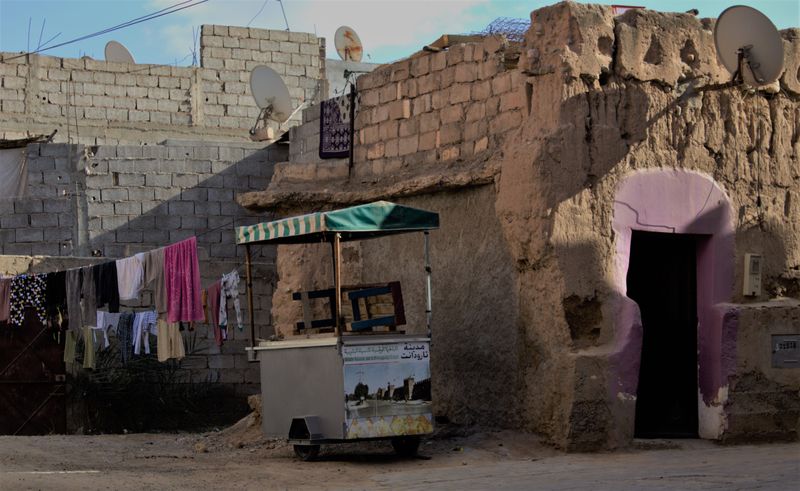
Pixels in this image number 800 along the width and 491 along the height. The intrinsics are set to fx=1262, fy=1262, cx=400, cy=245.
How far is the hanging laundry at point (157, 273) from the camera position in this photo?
13523 millimetres

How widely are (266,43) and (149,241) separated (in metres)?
6.40

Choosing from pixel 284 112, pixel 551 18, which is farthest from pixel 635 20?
pixel 284 112

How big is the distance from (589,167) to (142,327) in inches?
277

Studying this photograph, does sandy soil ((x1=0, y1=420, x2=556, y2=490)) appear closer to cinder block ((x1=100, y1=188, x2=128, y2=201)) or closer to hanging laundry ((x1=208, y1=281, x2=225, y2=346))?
hanging laundry ((x1=208, y1=281, x2=225, y2=346))

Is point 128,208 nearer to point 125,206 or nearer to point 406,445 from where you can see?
point 125,206

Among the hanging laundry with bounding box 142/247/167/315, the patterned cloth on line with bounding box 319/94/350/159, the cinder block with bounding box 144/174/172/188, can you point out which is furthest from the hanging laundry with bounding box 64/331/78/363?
the patterned cloth on line with bounding box 319/94/350/159

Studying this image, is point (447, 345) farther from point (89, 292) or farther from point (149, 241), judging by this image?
point (149, 241)

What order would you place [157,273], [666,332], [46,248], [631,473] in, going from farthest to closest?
[46,248], [157,273], [666,332], [631,473]

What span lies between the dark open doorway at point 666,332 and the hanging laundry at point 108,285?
18.8 feet

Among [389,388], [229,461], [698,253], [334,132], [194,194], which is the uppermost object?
[334,132]

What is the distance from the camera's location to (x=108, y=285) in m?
13.8

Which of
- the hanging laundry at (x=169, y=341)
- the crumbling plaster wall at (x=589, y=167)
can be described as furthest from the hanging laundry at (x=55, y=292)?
the crumbling plaster wall at (x=589, y=167)

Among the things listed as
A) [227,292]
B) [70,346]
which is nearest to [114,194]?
[70,346]

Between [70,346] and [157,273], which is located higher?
[157,273]
